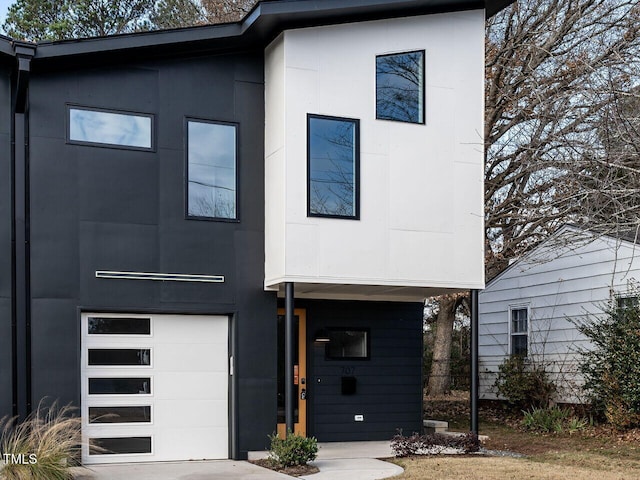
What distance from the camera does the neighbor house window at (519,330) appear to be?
15930 mm

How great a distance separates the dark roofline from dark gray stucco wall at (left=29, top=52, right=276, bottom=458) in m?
0.26

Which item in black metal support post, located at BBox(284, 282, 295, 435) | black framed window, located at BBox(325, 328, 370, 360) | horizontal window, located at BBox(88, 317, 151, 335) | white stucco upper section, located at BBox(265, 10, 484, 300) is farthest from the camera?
black framed window, located at BBox(325, 328, 370, 360)

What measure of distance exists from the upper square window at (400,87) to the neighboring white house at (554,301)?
300 centimetres

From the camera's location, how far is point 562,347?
581 inches

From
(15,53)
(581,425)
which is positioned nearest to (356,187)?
(15,53)

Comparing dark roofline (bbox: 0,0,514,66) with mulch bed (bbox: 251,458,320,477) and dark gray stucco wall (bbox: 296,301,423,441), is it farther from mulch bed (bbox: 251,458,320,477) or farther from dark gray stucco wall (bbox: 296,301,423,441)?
mulch bed (bbox: 251,458,320,477)

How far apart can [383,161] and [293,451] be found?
13.4 ft

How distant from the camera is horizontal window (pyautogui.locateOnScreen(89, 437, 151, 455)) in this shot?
34.3 feet

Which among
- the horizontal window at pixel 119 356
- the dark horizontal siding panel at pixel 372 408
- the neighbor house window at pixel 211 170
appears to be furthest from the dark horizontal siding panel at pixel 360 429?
the neighbor house window at pixel 211 170

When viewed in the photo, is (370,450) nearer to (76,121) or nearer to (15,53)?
(76,121)

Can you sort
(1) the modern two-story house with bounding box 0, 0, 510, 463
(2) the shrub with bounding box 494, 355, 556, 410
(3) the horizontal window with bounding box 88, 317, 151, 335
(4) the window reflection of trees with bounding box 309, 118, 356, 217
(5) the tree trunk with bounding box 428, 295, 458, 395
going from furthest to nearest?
(5) the tree trunk with bounding box 428, 295, 458, 395
(2) the shrub with bounding box 494, 355, 556, 410
(4) the window reflection of trees with bounding box 309, 118, 356, 217
(3) the horizontal window with bounding box 88, 317, 151, 335
(1) the modern two-story house with bounding box 0, 0, 510, 463

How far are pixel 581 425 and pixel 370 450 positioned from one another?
3.61 m

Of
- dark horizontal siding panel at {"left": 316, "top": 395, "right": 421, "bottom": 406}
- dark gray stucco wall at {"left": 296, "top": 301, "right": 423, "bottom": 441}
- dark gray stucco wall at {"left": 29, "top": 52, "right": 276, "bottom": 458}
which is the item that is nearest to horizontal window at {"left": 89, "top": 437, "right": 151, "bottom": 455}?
dark gray stucco wall at {"left": 29, "top": 52, "right": 276, "bottom": 458}

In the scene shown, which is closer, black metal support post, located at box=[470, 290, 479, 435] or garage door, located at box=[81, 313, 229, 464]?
garage door, located at box=[81, 313, 229, 464]
